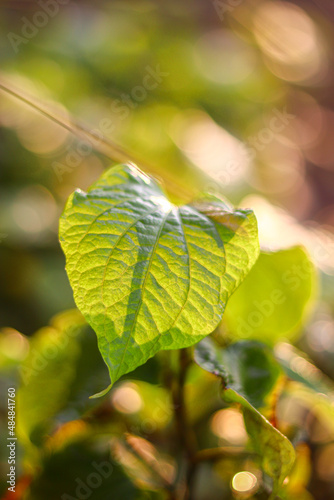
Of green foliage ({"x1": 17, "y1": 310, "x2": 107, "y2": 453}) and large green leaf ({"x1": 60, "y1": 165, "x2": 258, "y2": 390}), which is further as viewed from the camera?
A: green foliage ({"x1": 17, "y1": 310, "x2": 107, "y2": 453})

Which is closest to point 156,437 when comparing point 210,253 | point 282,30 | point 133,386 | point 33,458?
point 133,386

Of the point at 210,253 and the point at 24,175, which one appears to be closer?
the point at 210,253

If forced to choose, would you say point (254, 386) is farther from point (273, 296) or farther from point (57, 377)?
point (57, 377)

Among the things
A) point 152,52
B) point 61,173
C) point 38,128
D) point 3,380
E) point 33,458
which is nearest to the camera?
point 33,458

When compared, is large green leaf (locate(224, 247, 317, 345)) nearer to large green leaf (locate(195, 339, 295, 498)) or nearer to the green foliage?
large green leaf (locate(195, 339, 295, 498))

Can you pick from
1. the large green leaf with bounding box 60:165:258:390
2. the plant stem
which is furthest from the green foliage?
the large green leaf with bounding box 60:165:258:390

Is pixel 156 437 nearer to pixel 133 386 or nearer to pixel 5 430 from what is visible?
pixel 133 386
